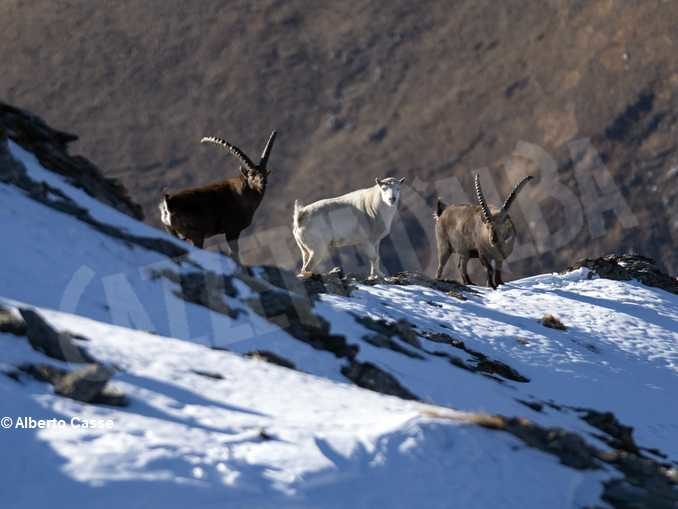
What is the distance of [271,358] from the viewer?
17.3 m

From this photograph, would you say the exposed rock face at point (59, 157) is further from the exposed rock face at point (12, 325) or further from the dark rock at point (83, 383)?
the dark rock at point (83, 383)

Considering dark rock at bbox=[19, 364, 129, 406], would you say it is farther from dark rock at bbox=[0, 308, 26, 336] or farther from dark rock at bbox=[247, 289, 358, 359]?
dark rock at bbox=[247, 289, 358, 359]

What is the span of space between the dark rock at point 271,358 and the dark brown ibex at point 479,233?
10686 mm

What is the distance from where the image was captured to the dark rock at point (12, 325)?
14.9m

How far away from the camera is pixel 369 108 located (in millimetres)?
79875

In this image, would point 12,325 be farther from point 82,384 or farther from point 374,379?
point 374,379

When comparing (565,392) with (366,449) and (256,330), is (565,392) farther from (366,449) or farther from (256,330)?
(366,449)

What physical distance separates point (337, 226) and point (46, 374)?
16205 millimetres

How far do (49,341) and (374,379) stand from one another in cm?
485

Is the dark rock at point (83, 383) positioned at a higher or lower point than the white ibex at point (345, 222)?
lower

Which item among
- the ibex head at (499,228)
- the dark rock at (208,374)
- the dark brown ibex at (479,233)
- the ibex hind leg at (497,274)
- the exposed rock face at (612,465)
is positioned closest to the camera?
the exposed rock face at (612,465)

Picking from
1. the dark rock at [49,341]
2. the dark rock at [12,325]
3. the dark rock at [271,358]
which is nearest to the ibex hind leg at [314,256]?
the dark rock at [271,358]

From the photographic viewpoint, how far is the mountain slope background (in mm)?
70312

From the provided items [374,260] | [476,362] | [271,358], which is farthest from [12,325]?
[374,260]
